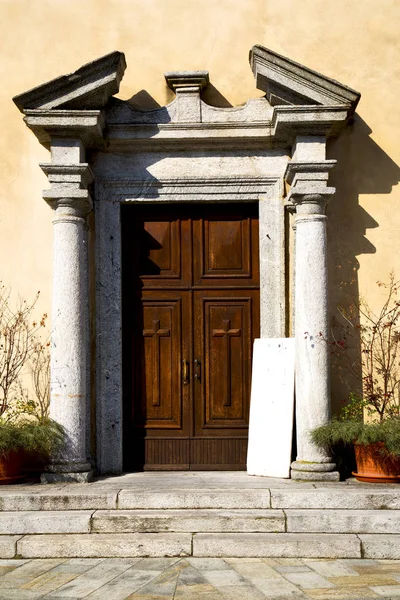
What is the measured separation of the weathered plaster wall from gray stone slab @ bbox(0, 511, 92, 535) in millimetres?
2225

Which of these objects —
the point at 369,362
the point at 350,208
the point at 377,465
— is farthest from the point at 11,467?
the point at 350,208

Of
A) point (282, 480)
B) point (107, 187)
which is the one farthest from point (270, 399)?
point (107, 187)

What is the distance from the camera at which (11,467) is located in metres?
7.36

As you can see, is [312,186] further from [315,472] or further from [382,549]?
[382,549]

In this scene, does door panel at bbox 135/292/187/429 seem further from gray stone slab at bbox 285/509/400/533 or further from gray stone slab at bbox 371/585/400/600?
gray stone slab at bbox 371/585/400/600

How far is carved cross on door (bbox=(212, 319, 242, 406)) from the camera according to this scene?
809 centimetres

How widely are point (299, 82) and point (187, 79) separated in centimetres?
109

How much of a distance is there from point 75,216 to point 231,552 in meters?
3.19

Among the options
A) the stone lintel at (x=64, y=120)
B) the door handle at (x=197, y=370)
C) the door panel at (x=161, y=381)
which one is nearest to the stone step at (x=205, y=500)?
the door panel at (x=161, y=381)

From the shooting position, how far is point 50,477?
732cm

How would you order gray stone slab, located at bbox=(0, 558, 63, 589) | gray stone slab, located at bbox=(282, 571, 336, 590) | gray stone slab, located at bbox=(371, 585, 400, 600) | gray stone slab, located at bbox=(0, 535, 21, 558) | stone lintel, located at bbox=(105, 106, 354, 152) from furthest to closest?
1. stone lintel, located at bbox=(105, 106, 354, 152)
2. gray stone slab, located at bbox=(0, 535, 21, 558)
3. gray stone slab, located at bbox=(0, 558, 63, 589)
4. gray stone slab, located at bbox=(282, 571, 336, 590)
5. gray stone slab, located at bbox=(371, 585, 400, 600)

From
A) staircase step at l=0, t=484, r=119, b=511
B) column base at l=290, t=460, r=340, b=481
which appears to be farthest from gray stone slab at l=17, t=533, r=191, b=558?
column base at l=290, t=460, r=340, b=481

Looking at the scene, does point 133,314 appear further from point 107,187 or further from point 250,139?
point 250,139

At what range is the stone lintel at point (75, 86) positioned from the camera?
24.5 ft
